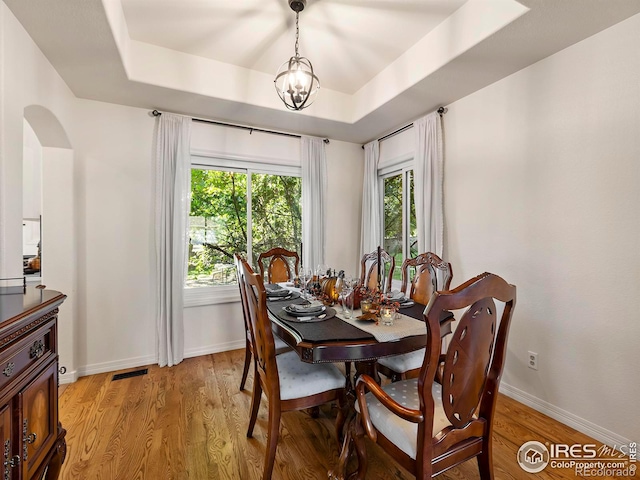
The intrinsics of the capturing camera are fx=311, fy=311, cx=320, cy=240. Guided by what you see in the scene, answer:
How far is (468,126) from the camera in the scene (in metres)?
2.92

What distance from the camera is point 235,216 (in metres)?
3.73

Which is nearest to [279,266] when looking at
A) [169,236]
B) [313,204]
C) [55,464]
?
[313,204]

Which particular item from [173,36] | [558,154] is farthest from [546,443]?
[173,36]

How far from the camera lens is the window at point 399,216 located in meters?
3.73

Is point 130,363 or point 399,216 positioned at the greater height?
point 399,216

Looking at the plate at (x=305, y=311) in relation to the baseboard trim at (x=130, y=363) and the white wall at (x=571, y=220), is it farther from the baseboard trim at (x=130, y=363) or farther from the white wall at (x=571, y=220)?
the baseboard trim at (x=130, y=363)

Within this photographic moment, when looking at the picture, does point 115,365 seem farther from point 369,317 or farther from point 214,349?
point 369,317

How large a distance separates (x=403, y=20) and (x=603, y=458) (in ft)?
10.6

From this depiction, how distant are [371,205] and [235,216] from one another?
1.74m

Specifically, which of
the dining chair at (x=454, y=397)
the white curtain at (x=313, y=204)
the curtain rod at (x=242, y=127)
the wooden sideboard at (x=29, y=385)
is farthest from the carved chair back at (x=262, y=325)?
the curtain rod at (x=242, y=127)

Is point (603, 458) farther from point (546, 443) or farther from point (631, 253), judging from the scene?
point (631, 253)

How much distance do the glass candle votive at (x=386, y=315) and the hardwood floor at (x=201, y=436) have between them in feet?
2.72

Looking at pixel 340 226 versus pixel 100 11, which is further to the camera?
pixel 340 226

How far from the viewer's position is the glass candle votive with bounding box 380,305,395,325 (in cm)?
173
